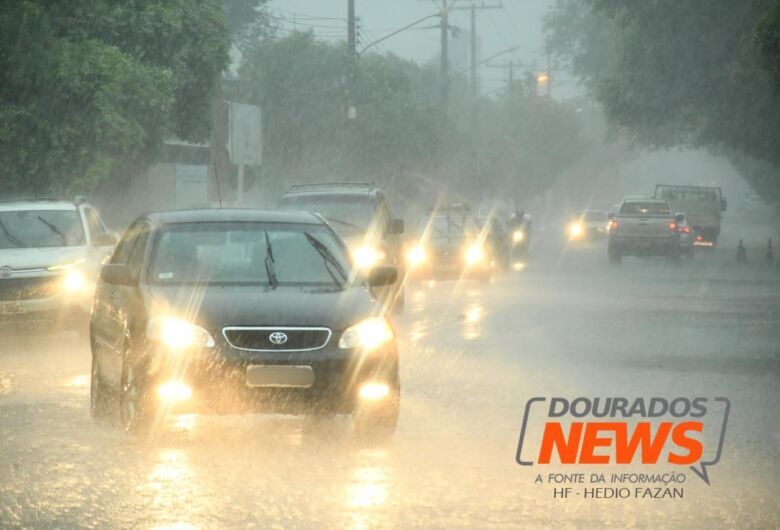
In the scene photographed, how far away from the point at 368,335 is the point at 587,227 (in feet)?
202

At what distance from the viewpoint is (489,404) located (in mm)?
13234

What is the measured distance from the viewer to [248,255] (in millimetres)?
12281

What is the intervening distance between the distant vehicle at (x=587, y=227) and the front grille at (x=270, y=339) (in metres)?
61.1

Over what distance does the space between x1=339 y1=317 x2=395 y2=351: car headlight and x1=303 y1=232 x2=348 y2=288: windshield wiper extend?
0.79 meters

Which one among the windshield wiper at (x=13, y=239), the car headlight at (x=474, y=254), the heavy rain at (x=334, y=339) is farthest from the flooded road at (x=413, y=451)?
the car headlight at (x=474, y=254)

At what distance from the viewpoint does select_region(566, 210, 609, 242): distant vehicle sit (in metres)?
71.8

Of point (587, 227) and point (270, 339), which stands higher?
point (270, 339)

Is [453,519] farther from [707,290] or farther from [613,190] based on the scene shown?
[613,190]

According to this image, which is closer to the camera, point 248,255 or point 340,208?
point 248,255

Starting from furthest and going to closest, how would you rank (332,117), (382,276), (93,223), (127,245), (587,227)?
(587,227), (332,117), (93,223), (127,245), (382,276)

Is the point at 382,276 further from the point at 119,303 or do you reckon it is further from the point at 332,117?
the point at 332,117

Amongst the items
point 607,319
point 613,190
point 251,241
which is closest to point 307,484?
point 251,241

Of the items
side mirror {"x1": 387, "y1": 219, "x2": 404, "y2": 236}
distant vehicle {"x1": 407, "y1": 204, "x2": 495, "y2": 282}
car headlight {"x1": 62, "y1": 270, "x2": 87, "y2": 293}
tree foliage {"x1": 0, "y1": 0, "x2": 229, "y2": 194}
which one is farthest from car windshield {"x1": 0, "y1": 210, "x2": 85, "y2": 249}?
distant vehicle {"x1": 407, "y1": 204, "x2": 495, "y2": 282}

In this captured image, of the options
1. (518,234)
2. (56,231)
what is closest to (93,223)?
(56,231)
